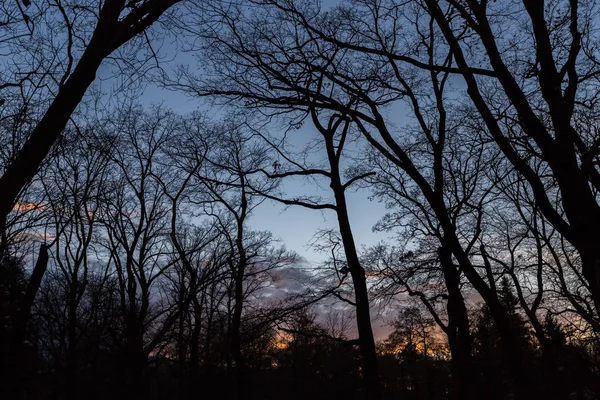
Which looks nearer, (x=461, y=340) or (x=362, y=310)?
(x=362, y=310)

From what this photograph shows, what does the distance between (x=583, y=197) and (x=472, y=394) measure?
6.19 meters

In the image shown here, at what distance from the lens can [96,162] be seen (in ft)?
54.1

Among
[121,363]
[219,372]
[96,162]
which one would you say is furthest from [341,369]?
[96,162]

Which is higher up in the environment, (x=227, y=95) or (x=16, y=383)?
(x=227, y=95)

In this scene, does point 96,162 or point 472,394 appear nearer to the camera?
point 472,394

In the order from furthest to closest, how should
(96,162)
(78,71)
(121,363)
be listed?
(121,363)
(96,162)
(78,71)

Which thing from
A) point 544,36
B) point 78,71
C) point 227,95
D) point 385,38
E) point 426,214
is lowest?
point 78,71

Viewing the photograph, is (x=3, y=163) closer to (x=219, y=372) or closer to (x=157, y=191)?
(x=157, y=191)

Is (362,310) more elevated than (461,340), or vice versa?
(362,310)

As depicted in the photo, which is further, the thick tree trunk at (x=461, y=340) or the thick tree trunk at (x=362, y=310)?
the thick tree trunk at (x=461, y=340)

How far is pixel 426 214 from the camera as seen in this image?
1684 cm

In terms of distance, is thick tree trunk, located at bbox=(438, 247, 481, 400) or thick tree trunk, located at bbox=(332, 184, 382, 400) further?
thick tree trunk, located at bbox=(438, 247, 481, 400)

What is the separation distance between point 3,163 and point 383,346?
5058cm

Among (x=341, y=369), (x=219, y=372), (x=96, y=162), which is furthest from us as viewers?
(x=341, y=369)
